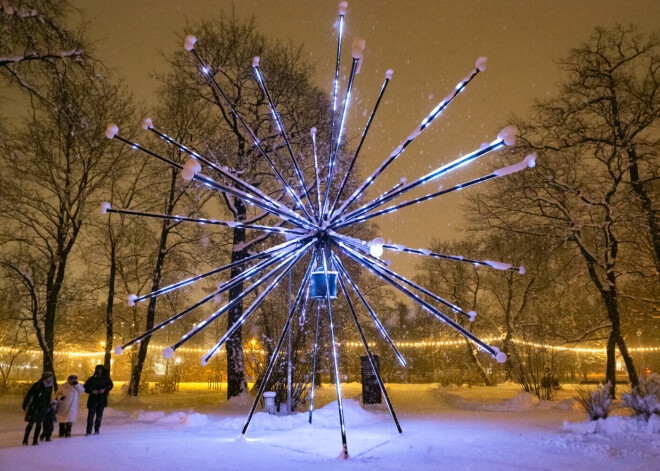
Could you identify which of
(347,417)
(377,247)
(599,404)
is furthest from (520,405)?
(377,247)

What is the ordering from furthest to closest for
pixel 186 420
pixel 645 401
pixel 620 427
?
pixel 186 420, pixel 645 401, pixel 620 427

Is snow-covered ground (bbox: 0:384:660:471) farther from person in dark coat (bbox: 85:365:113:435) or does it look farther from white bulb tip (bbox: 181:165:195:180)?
white bulb tip (bbox: 181:165:195:180)

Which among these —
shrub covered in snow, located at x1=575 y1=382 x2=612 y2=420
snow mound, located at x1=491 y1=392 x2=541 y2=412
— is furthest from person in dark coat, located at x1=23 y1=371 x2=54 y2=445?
snow mound, located at x1=491 y1=392 x2=541 y2=412

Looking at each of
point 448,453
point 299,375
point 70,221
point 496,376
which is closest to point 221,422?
point 299,375

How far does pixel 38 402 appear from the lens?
8.08 meters

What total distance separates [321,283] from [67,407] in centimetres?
693

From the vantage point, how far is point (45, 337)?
50.2 ft

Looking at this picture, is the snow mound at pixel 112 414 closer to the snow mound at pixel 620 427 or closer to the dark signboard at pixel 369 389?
the dark signboard at pixel 369 389

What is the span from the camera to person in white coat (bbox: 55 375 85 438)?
9078 mm

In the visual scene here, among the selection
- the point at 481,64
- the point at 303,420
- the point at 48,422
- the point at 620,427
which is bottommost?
the point at 620,427

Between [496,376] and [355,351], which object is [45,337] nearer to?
[355,351]

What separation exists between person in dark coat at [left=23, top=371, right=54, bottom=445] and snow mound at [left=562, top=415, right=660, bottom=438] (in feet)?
33.1

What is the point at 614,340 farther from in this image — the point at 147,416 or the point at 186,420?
the point at 147,416

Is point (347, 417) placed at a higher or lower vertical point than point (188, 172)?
lower
